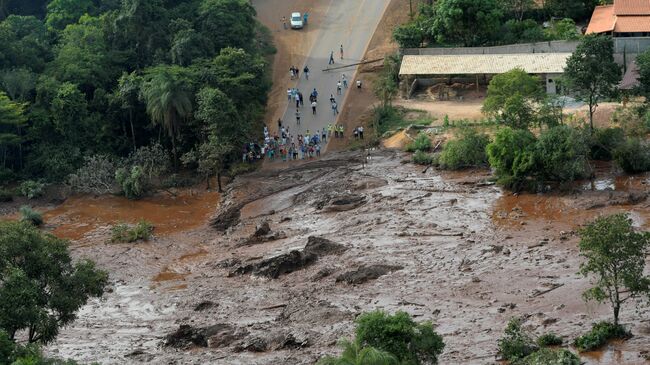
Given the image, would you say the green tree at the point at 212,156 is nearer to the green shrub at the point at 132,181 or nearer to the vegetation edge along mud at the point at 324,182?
the vegetation edge along mud at the point at 324,182

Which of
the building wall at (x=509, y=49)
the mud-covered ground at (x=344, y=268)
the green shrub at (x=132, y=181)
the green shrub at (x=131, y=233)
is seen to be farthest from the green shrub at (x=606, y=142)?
the green shrub at (x=132, y=181)

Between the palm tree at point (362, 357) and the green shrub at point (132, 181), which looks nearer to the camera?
the palm tree at point (362, 357)

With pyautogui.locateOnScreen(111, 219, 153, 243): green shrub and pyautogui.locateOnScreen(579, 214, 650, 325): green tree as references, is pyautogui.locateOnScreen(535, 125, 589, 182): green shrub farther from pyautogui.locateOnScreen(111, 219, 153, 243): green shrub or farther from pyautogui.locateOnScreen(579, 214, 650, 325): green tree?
pyautogui.locateOnScreen(111, 219, 153, 243): green shrub

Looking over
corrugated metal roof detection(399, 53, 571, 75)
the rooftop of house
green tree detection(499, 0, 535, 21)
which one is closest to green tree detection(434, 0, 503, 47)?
green tree detection(499, 0, 535, 21)

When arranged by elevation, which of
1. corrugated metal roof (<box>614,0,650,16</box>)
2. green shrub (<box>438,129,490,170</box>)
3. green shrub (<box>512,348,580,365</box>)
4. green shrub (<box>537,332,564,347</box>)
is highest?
corrugated metal roof (<box>614,0,650,16</box>)

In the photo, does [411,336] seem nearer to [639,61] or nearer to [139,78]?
[639,61]

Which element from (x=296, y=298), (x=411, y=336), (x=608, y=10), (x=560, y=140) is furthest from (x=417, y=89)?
(x=411, y=336)
